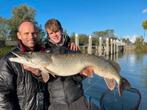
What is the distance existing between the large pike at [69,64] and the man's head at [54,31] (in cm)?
22

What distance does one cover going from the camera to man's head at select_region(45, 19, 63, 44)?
439 cm

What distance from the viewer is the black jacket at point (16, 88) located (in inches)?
155

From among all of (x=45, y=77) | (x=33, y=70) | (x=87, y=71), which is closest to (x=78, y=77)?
(x=87, y=71)

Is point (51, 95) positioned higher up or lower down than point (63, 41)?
lower down

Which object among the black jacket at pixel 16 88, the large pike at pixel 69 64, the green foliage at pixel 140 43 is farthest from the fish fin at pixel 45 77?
the green foliage at pixel 140 43

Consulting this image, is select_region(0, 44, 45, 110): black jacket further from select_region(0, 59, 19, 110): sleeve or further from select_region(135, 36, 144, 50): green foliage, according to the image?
select_region(135, 36, 144, 50): green foliage

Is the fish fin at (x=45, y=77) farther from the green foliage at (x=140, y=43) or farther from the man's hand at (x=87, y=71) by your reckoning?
the green foliage at (x=140, y=43)

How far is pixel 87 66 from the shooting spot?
450 centimetres

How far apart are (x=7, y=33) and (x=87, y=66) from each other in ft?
210

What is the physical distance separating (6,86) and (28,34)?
2.34 ft

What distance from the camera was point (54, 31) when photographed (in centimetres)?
439

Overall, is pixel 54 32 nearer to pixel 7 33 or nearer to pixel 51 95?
pixel 51 95

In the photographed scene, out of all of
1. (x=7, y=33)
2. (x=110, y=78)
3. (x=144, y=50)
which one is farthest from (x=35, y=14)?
(x=110, y=78)

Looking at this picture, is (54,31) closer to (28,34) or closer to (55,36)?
(55,36)
